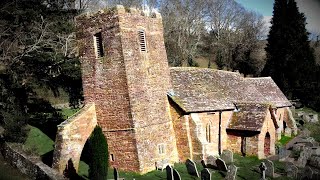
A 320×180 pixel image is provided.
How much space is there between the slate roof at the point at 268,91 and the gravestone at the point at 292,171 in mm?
12773

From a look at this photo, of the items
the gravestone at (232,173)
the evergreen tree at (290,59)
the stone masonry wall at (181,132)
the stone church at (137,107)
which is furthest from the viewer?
the evergreen tree at (290,59)

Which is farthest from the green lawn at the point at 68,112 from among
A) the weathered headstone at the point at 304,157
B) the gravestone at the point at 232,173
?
the weathered headstone at the point at 304,157

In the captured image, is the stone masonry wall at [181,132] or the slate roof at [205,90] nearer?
the stone masonry wall at [181,132]

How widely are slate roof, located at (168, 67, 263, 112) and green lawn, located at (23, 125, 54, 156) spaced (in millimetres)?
9404

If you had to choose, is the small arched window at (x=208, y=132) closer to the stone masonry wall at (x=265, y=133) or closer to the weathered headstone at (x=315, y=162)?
the stone masonry wall at (x=265, y=133)

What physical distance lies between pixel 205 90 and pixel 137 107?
6.66 metres

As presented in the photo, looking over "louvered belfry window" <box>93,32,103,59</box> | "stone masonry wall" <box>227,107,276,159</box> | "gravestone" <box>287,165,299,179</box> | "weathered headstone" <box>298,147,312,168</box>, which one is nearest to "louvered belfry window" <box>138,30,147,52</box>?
"louvered belfry window" <box>93,32,103,59</box>

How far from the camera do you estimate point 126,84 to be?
61.5ft

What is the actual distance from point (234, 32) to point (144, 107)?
45.8m

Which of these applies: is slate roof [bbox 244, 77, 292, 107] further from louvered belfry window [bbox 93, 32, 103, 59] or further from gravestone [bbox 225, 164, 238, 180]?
louvered belfry window [bbox 93, 32, 103, 59]

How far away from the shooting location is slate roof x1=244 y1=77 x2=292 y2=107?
3128 centimetres

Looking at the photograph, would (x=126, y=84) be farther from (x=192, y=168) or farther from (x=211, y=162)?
(x=211, y=162)

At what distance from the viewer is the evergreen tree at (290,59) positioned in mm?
33862

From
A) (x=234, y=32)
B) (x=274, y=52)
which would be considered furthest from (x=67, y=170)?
(x=234, y=32)
